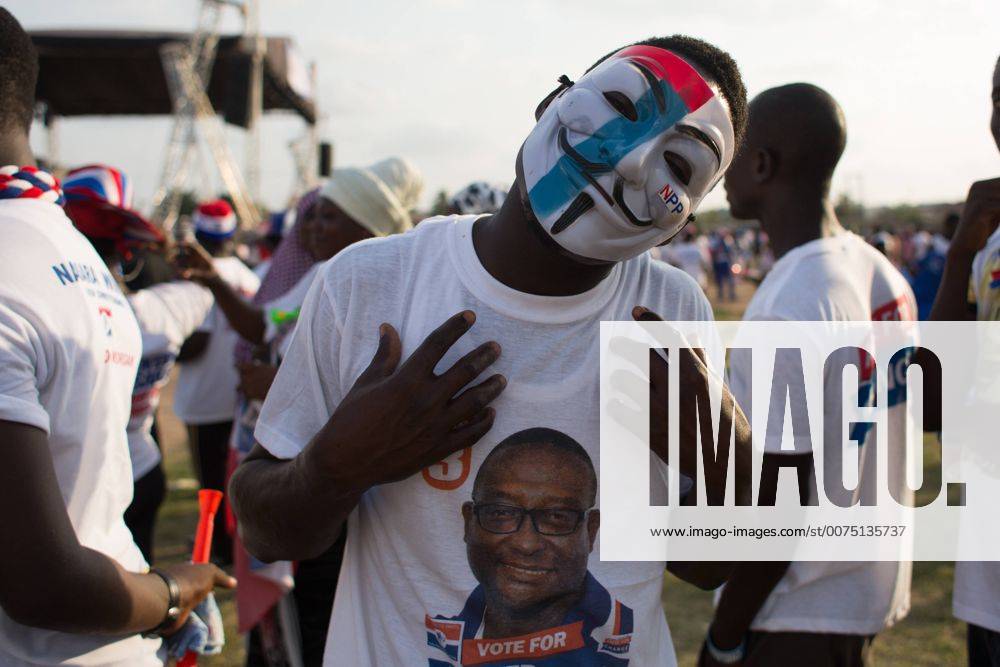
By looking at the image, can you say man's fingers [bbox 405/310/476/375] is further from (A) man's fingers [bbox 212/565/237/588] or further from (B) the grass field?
(B) the grass field

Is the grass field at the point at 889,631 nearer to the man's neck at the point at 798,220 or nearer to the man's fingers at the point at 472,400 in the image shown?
the man's neck at the point at 798,220

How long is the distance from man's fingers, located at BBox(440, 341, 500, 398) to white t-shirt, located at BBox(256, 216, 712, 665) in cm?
8

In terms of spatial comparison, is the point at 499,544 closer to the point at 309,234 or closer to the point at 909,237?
the point at 309,234

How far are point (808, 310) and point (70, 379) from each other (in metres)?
1.97

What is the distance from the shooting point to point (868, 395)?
2.57 metres

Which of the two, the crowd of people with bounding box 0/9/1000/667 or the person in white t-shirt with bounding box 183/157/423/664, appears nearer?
the crowd of people with bounding box 0/9/1000/667

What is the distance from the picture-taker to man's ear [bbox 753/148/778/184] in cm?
289

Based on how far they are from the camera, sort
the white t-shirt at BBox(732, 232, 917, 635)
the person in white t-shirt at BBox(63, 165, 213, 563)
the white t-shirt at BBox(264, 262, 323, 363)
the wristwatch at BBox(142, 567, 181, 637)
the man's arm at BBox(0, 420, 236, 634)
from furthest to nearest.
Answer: the white t-shirt at BBox(264, 262, 323, 363) < the person in white t-shirt at BBox(63, 165, 213, 563) < the white t-shirt at BBox(732, 232, 917, 635) < the wristwatch at BBox(142, 567, 181, 637) < the man's arm at BBox(0, 420, 236, 634)

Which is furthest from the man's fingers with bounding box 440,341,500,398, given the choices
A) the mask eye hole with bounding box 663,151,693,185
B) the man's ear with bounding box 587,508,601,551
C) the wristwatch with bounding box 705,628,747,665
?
the wristwatch with bounding box 705,628,747,665

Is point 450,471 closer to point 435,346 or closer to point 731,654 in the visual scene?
point 435,346

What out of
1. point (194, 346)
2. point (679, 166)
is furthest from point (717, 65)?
point (194, 346)

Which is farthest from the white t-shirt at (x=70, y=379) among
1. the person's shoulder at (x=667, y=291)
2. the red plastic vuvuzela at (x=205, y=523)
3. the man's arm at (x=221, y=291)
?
the man's arm at (x=221, y=291)

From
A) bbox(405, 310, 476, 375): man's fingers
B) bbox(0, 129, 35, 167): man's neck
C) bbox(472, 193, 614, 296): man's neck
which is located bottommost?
bbox(405, 310, 476, 375): man's fingers

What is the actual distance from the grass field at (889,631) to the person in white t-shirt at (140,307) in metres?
1.36
